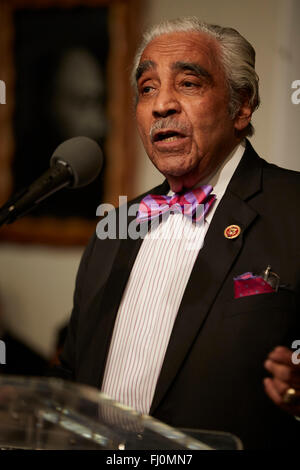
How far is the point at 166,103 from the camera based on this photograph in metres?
1.28

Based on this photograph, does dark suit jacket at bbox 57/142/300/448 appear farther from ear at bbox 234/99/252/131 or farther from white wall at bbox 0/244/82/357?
white wall at bbox 0/244/82/357

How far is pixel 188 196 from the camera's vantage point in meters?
1.39

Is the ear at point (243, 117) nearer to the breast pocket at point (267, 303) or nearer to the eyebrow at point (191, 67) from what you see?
the eyebrow at point (191, 67)

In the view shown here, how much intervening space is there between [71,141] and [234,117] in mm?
433

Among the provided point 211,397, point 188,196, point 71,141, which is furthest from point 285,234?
point 71,141

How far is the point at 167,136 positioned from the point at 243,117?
20 cm

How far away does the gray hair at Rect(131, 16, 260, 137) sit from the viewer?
4.36 feet

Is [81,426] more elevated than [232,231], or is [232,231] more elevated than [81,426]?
[232,231]

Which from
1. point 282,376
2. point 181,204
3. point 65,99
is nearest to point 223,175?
point 181,204

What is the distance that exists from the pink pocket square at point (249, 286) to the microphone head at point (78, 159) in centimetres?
37

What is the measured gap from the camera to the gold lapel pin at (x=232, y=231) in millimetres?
1242

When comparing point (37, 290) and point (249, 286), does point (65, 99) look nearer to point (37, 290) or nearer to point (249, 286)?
point (37, 290)

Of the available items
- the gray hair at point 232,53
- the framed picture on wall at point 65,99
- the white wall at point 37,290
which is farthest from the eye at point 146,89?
the white wall at point 37,290

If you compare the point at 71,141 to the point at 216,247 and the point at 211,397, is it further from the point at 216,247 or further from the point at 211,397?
the point at 211,397
